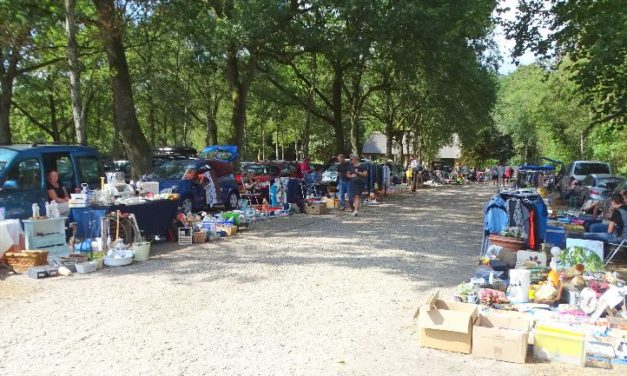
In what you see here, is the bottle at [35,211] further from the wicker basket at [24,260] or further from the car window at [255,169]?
the car window at [255,169]

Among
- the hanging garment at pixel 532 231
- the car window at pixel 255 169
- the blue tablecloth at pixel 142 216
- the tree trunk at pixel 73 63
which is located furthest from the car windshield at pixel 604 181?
the tree trunk at pixel 73 63

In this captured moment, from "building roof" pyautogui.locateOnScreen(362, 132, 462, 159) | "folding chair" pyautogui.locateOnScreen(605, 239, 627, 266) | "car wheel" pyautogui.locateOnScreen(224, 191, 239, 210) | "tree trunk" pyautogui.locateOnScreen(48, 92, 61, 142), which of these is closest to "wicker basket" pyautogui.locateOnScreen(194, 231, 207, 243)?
"car wheel" pyautogui.locateOnScreen(224, 191, 239, 210)

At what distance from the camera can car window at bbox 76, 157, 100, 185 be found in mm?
11719

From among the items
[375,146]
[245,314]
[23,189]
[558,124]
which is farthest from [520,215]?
[375,146]

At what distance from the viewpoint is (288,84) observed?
33.6m

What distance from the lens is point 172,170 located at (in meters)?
15.6

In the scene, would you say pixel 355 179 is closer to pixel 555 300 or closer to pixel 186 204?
pixel 186 204

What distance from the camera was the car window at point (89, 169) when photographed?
11.7 metres

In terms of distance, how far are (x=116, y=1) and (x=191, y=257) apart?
33.3ft

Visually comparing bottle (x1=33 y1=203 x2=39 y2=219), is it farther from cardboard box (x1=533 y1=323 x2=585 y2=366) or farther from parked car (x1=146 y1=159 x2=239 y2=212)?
cardboard box (x1=533 y1=323 x2=585 y2=366)

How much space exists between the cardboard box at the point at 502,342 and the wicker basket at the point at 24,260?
6.69 metres

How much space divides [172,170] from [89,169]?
3.73 m

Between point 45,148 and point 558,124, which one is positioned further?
point 558,124

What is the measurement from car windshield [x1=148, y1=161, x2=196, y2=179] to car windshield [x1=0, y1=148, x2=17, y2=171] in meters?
4.90
